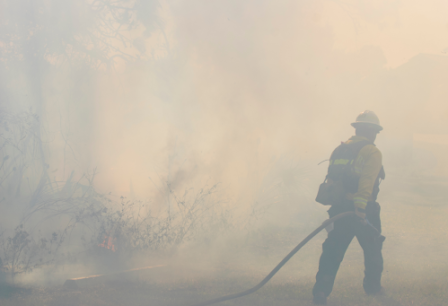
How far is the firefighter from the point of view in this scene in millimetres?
3010

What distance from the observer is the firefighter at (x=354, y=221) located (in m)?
3.01

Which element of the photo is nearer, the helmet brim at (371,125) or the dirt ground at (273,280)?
the dirt ground at (273,280)

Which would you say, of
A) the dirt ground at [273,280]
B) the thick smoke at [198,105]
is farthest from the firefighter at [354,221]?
the thick smoke at [198,105]

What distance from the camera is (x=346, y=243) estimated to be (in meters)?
3.14

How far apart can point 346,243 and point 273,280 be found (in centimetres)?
109

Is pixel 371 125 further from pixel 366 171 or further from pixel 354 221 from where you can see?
pixel 354 221

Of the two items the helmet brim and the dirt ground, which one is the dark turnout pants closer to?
the dirt ground

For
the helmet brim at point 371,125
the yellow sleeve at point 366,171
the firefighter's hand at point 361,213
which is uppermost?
the helmet brim at point 371,125

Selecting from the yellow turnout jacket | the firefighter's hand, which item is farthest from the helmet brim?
the firefighter's hand

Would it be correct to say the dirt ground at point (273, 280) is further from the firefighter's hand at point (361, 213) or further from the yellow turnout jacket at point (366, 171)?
the yellow turnout jacket at point (366, 171)

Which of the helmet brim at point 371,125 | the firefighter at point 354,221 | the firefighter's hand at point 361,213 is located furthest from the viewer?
the helmet brim at point 371,125

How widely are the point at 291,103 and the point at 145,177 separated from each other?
3283 millimetres

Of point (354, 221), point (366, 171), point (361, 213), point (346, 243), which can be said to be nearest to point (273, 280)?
point (346, 243)

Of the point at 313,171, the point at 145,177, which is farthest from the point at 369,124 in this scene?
the point at 145,177
